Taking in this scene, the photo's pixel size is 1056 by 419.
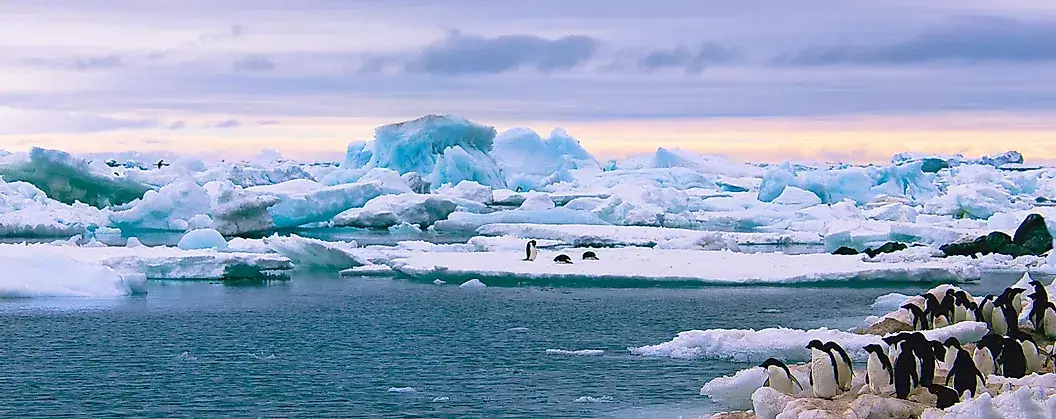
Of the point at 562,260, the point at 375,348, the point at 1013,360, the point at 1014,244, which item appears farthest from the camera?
the point at 1014,244

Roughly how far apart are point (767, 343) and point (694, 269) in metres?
8.27

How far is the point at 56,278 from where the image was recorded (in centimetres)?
1831

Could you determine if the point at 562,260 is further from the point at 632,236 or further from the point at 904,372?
the point at 904,372

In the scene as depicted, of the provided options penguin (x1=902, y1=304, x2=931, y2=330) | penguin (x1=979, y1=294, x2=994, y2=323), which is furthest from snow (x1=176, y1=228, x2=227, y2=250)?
penguin (x1=979, y1=294, x2=994, y2=323)

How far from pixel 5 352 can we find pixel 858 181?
36541 mm

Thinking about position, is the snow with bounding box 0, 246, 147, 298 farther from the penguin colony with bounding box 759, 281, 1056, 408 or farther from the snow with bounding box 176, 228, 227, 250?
the penguin colony with bounding box 759, 281, 1056, 408

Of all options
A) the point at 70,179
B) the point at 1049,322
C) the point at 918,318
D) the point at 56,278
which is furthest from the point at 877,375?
the point at 70,179

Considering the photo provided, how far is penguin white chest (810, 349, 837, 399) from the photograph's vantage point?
998 cm

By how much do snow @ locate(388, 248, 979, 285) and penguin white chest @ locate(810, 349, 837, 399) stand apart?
32.4 feet

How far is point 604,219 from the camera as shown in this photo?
125 ft

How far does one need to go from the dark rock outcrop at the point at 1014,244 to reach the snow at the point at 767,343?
12828 millimetres

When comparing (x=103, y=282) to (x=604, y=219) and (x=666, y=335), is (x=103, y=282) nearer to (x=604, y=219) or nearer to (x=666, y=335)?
(x=666, y=335)

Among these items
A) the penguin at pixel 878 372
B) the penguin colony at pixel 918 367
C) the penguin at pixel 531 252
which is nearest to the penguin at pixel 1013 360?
the penguin colony at pixel 918 367

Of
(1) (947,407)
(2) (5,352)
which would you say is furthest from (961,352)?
(2) (5,352)
